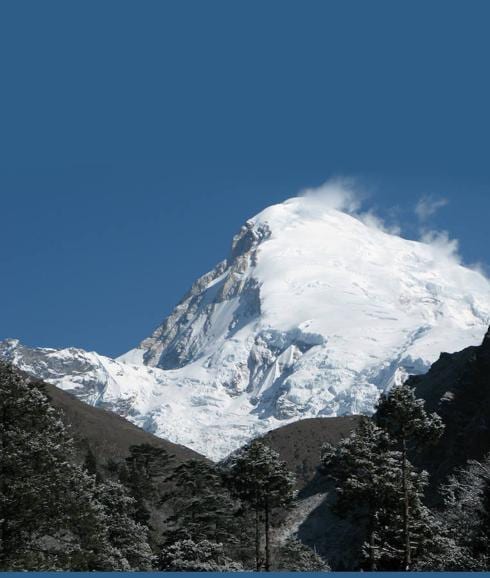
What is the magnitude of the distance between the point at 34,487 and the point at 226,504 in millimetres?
36323

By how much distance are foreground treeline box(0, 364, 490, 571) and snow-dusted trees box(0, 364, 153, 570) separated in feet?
0.15

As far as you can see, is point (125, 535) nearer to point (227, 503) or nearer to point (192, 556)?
point (227, 503)

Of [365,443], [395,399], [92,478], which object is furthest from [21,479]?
[365,443]

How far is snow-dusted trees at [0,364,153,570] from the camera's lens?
3400 centimetres

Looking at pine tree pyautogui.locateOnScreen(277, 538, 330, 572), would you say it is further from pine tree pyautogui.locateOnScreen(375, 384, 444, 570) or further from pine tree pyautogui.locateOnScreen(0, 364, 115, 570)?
pine tree pyautogui.locateOnScreen(0, 364, 115, 570)

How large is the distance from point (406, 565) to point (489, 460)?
91.5 ft

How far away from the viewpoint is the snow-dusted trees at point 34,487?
34.0 m

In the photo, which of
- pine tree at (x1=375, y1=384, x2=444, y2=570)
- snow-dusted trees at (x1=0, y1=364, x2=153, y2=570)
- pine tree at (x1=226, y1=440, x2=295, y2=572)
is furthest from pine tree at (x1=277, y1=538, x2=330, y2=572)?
snow-dusted trees at (x1=0, y1=364, x2=153, y2=570)

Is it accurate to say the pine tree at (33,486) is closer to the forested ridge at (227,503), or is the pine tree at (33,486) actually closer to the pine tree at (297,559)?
the forested ridge at (227,503)

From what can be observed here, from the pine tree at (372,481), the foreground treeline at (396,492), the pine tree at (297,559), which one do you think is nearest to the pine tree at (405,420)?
the foreground treeline at (396,492)

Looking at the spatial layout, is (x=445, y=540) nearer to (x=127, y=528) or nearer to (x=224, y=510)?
(x=224, y=510)

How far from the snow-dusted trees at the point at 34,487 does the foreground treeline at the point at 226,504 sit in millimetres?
46

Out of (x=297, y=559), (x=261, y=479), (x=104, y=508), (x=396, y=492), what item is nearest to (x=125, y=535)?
(x=104, y=508)

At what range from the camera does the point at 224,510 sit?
222 feet
